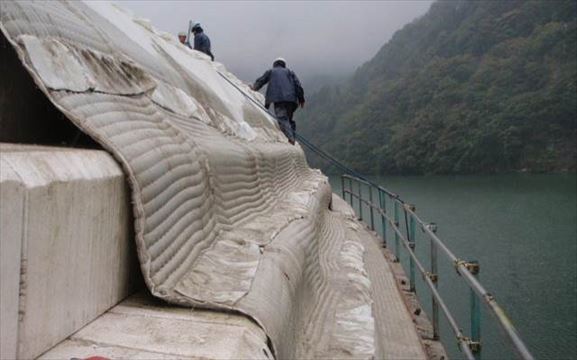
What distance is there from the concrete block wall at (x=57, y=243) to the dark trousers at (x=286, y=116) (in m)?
4.76

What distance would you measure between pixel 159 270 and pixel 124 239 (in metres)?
0.13

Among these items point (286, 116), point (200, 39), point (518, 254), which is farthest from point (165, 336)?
point (518, 254)

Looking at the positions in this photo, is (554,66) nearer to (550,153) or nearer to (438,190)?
(550,153)

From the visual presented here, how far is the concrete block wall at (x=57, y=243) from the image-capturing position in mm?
930

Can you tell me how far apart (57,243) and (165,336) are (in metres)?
0.32

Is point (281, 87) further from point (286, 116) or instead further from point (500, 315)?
point (500, 315)

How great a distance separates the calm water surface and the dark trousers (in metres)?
3.37

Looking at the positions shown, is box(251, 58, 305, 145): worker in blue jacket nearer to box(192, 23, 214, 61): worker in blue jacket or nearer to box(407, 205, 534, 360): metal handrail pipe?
box(192, 23, 214, 61): worker in blue jacket

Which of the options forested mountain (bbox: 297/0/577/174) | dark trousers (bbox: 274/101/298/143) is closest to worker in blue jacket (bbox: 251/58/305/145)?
dark trousers (bbox: 274/101/298/143)

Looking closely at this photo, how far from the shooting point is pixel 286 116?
6.14m

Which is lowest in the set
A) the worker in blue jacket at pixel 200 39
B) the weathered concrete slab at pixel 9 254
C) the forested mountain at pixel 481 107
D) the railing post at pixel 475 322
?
the railing post at pixel 475 322

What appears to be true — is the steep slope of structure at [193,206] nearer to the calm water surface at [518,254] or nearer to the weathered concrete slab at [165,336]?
the weathered concrete slab at [165,336]

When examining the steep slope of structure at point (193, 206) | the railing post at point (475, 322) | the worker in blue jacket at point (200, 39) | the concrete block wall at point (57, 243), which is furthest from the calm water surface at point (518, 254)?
the worker in blue jacket at point (200, 39)

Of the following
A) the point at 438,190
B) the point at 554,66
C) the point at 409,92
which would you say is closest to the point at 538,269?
the point at 438,190
